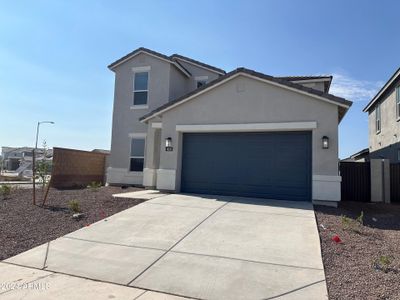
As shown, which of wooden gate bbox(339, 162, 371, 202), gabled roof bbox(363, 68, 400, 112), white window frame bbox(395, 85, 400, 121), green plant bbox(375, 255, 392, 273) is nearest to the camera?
green plant bbox(375, 255, 392, 273)

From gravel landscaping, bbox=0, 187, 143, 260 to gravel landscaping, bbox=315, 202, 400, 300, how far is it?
5.95 m

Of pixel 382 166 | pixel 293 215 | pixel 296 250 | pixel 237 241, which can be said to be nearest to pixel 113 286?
pixel 237 241

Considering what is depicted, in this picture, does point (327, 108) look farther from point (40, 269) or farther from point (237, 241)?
point (40, 269)

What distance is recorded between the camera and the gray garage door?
11.6 meters

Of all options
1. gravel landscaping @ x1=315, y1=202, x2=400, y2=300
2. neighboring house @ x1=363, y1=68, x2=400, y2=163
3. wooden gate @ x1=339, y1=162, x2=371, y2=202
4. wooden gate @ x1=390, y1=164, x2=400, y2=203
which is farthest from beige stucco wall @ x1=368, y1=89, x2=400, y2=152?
gravel landscaping @ x1=315, y1=202, x2=400, y2=300

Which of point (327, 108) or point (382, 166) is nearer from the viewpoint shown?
point (327, 108)

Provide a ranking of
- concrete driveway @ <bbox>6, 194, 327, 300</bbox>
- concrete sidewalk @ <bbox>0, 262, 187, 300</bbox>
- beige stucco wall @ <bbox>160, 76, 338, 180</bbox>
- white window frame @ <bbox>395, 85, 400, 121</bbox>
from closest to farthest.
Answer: concrete sidewalk @ <bbox>0, 262, 187, 300</bbox>
concrete driveway @ <bbox>6, 194, 327, 300</bbox>
beige stucco wall @ <bbox>160, 76, 338, 180</bbox>
white window frame @ <bbox>395, 85, 400, 121</bbox>

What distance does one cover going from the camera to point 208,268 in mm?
5762

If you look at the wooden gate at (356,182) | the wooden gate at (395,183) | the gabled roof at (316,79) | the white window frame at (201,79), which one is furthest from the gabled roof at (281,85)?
the white window frame at (201,79)

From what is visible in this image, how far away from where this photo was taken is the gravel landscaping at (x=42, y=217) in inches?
294

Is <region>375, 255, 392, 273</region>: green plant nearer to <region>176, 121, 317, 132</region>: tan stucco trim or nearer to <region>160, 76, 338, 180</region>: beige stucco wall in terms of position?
<region>160, 76, 338, 180</region>: beige stucco wall

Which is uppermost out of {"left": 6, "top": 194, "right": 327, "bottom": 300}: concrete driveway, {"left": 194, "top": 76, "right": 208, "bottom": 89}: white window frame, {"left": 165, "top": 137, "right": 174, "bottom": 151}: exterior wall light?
{"left": 194, "top": 76, "right": 208, "bottom": 89}: white window frame

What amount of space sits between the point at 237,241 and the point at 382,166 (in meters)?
8.84

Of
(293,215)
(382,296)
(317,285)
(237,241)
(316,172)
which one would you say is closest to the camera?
(382,296)
